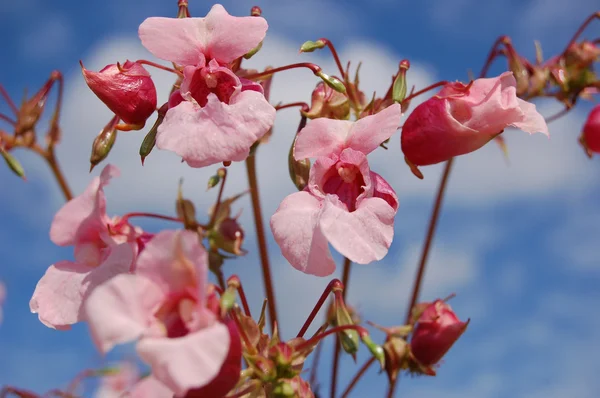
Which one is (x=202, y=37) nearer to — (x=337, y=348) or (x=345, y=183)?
(x=345, y=183)

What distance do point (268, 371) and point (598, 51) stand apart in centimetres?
175

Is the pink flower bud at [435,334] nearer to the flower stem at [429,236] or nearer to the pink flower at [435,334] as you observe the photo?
the pink flower at [435,334]

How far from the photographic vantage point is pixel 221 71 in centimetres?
122

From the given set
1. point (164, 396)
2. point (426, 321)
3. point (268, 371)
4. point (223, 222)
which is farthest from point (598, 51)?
point (164, 396)

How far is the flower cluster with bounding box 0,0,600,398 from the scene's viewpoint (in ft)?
3.05

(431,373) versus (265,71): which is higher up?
(265,71)

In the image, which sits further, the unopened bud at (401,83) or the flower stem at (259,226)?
the flower stem at (259,226)

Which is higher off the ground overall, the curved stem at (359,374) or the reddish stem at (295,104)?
the reddish stem at (295,104)

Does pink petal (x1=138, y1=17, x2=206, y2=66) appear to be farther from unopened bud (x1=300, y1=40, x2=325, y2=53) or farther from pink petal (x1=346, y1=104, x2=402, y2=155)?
pink petal (x1=346, y1=104, x2=402, y2=155)

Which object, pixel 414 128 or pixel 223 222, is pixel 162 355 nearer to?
pixel 414 128

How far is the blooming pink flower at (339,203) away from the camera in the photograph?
108 centimetres

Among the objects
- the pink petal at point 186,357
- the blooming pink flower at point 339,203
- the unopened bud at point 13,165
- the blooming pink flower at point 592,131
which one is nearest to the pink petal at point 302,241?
the blooming pink flower at point 339,203

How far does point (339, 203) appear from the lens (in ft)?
3.81

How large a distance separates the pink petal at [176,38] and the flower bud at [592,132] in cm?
125
